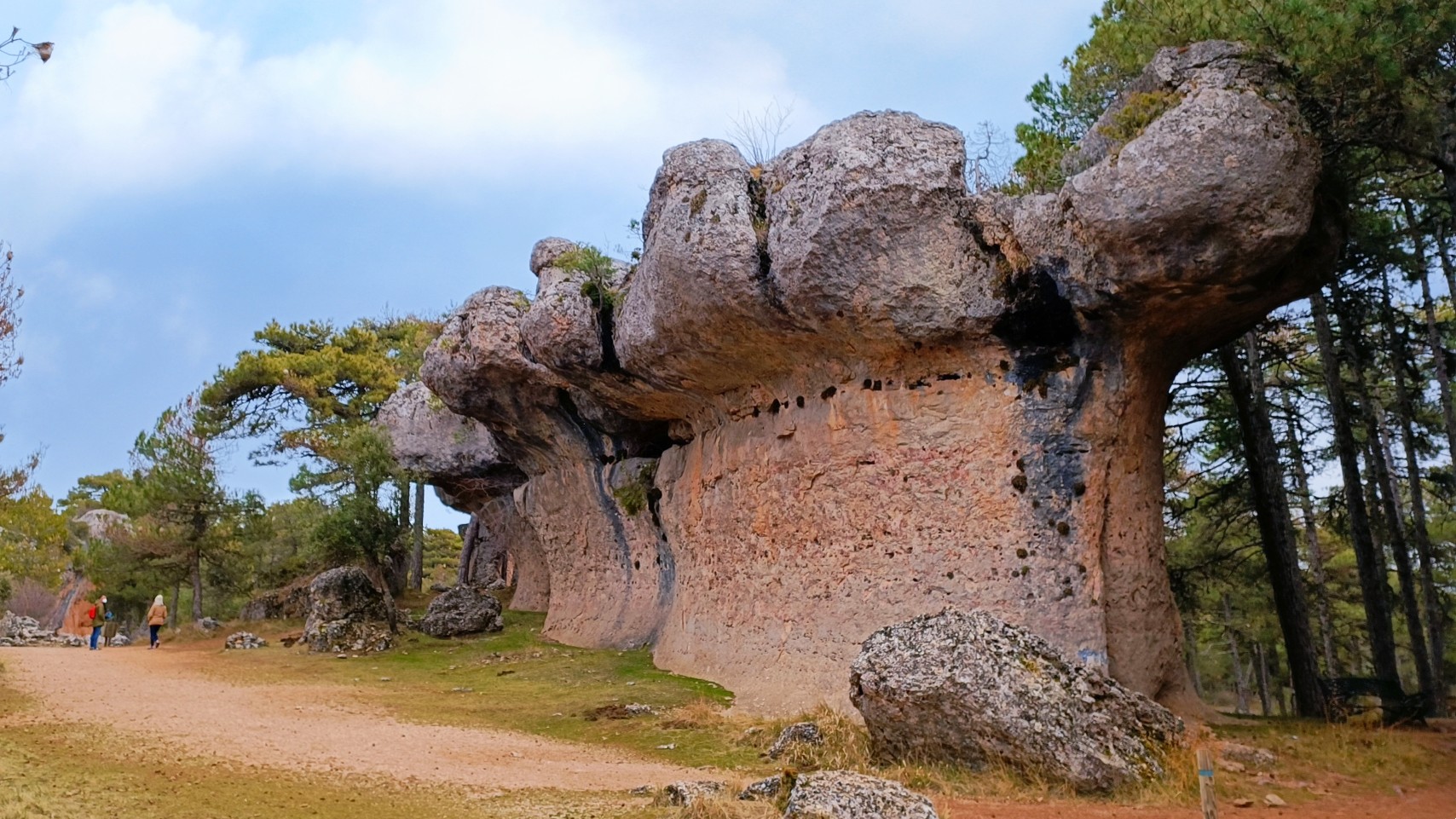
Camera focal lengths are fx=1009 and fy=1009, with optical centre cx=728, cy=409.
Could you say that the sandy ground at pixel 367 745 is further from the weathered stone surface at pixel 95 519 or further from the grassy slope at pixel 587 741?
the weathered stone surface at pixel 95 519

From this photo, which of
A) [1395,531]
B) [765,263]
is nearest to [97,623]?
[765,263]

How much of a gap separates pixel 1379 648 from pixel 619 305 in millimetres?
11909

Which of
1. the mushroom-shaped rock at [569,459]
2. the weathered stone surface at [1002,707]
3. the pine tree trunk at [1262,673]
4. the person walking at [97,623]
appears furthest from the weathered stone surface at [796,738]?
the pine tree trunk at [1262,673]

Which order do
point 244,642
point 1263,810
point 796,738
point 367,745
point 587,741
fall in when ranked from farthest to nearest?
point 244,642
point 587,741
point 367,745
point 796,738
point 1263,810

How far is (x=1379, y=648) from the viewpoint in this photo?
45.7ft

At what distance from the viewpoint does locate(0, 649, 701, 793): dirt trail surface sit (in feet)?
29.0

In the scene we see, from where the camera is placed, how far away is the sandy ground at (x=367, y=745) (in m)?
7.66

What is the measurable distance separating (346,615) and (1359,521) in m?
17.6

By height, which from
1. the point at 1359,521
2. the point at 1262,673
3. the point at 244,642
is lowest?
the point at 1262,673

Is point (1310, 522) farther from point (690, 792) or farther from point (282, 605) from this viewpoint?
point (282, 605)

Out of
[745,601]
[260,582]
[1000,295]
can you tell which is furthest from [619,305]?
[260,582]

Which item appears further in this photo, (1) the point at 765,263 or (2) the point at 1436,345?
(2) the point at 1436,345

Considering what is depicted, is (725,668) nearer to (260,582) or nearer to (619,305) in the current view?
(619,305)

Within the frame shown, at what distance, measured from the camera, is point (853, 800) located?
240 inches
